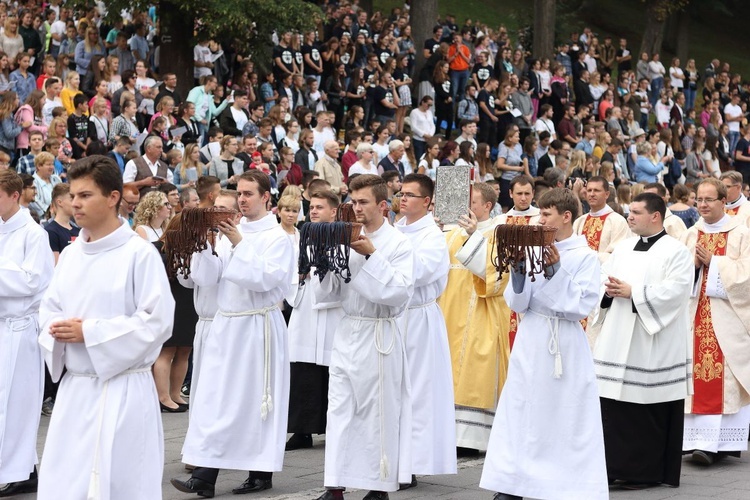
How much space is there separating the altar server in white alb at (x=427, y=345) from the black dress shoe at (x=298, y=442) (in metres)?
1.70

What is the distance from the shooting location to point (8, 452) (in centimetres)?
762

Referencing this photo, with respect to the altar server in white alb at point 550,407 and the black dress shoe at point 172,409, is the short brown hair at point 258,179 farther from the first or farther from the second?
the black dress shoe at point 172,409

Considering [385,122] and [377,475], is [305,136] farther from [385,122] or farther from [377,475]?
[377,475]

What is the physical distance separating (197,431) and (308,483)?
92cm

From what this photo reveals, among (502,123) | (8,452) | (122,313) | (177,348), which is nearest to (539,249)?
(122,313)

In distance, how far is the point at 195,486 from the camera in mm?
7672

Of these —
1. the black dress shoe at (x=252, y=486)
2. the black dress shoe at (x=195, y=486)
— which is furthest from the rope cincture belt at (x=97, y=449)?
the black dress shoe at (x=252, y=486)

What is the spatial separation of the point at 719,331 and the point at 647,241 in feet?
5.32

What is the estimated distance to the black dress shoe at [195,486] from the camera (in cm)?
766

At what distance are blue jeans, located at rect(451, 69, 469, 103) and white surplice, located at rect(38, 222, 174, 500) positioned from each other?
60.1ft

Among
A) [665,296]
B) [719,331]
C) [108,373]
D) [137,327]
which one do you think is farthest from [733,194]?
[108,373]

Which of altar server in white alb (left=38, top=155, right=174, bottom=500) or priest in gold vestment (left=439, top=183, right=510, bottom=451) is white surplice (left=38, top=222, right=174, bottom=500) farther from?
priest in gold vestment (left=439, top=183, right=510, bottom=451)

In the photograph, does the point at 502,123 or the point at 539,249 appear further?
the point at 502,123

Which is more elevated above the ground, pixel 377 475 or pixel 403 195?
pixel 403 195
